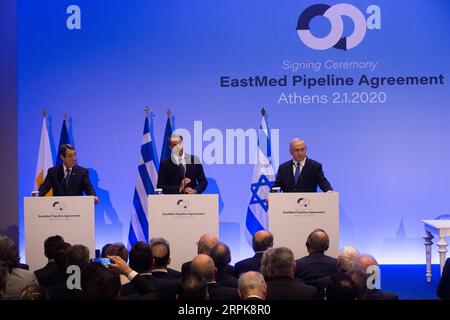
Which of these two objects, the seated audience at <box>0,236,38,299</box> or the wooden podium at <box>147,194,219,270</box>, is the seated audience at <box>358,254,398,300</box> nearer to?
the seated audience at <box>0,236,38,299</box>

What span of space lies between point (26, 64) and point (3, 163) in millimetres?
1409

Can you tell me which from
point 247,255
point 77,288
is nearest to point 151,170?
point 247,255

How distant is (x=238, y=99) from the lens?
982 cm

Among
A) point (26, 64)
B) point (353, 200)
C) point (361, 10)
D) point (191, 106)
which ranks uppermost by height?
point (361, 10)

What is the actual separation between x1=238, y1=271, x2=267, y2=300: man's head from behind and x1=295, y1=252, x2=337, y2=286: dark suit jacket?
4.84ft

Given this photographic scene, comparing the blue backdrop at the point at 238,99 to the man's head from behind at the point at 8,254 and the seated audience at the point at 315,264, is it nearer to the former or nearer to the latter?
the seated audience at the point at 315,264

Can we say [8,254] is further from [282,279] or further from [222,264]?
[282,279]

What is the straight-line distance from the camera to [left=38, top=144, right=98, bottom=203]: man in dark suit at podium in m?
8.30

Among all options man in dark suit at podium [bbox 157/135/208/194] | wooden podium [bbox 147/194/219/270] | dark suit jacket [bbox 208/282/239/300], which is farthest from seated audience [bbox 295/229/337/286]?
man in dark suit at podium [bbox 157/135/208/194]

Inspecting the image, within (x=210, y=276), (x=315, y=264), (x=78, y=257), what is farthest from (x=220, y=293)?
(x=315, y=264)

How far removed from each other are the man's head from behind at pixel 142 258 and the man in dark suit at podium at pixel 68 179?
293 cm

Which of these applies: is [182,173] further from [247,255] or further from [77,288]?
[77,288]

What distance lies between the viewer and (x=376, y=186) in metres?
9.76

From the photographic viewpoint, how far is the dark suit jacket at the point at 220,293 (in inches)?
199
